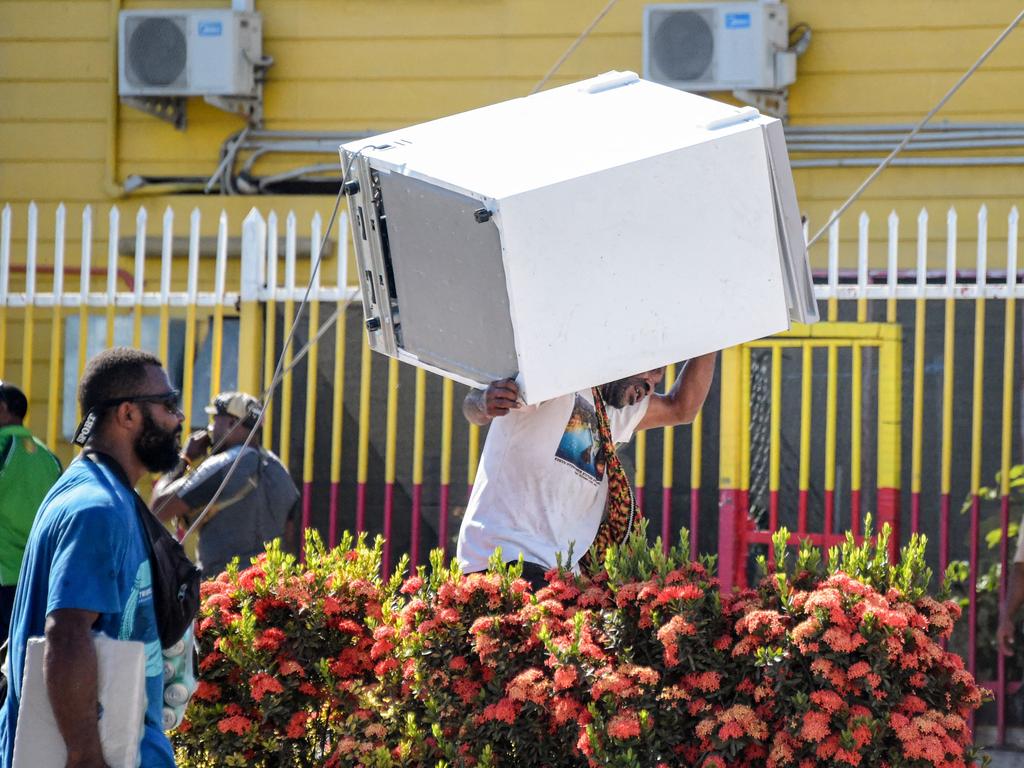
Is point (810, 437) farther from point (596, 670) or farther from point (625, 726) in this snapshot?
point (625, 726)

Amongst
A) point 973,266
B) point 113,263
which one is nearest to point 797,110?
point 973,266

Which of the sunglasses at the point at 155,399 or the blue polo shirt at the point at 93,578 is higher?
the sunglasses at the point at 155,399

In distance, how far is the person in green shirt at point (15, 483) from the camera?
591 cm

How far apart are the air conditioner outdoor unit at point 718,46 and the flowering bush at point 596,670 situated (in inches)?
214

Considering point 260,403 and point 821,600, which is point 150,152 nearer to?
point 260,403

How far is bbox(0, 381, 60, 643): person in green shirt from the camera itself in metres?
5.91

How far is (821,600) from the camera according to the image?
3.58 m

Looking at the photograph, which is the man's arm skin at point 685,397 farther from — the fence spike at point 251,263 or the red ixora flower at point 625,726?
A: the fence spike at point 251,263

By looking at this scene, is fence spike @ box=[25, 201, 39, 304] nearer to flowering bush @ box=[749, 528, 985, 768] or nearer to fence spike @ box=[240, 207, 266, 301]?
fence spike @ box=[240, 207, 266, 301]

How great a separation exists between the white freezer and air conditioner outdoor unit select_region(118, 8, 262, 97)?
558 centimetres

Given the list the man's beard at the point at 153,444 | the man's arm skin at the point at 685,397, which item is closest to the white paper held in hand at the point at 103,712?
the man's beard at the point at 153,444

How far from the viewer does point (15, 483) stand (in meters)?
6.02

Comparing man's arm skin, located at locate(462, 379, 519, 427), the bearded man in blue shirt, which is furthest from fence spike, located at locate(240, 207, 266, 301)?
the bearded man in blue shirt

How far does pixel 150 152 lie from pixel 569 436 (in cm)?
622
